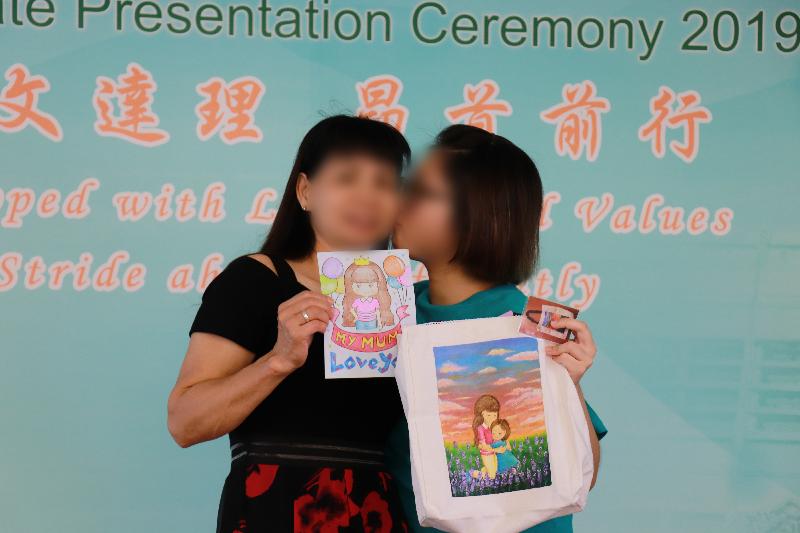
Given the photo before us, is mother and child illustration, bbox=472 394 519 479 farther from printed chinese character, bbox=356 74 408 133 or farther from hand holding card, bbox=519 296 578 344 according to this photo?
printed chinese character, bbox=356 74 408 133

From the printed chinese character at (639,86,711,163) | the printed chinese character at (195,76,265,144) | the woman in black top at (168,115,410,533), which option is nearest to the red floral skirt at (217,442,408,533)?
the woman in black top at (168,115,410,533)

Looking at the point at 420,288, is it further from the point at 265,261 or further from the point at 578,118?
the point at 578,118

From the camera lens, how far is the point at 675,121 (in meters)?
3.19

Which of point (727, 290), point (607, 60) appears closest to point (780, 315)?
point (727, 290)

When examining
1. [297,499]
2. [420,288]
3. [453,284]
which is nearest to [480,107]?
[420,288]

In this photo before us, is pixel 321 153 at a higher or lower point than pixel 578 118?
lower

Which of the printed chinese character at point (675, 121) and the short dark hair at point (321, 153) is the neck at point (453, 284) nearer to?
the short dark hair at point (321, 153)

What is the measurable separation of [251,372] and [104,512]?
1.88 meters

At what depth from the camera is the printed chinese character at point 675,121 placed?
3.19m

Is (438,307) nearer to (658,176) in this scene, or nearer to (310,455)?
(310,455)

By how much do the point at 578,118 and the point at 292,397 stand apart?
6.30 ft

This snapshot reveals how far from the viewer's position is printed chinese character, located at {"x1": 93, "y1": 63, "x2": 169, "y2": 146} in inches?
121

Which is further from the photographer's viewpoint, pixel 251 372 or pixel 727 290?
pixel 727 290

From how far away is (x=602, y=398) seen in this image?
10.5ft
